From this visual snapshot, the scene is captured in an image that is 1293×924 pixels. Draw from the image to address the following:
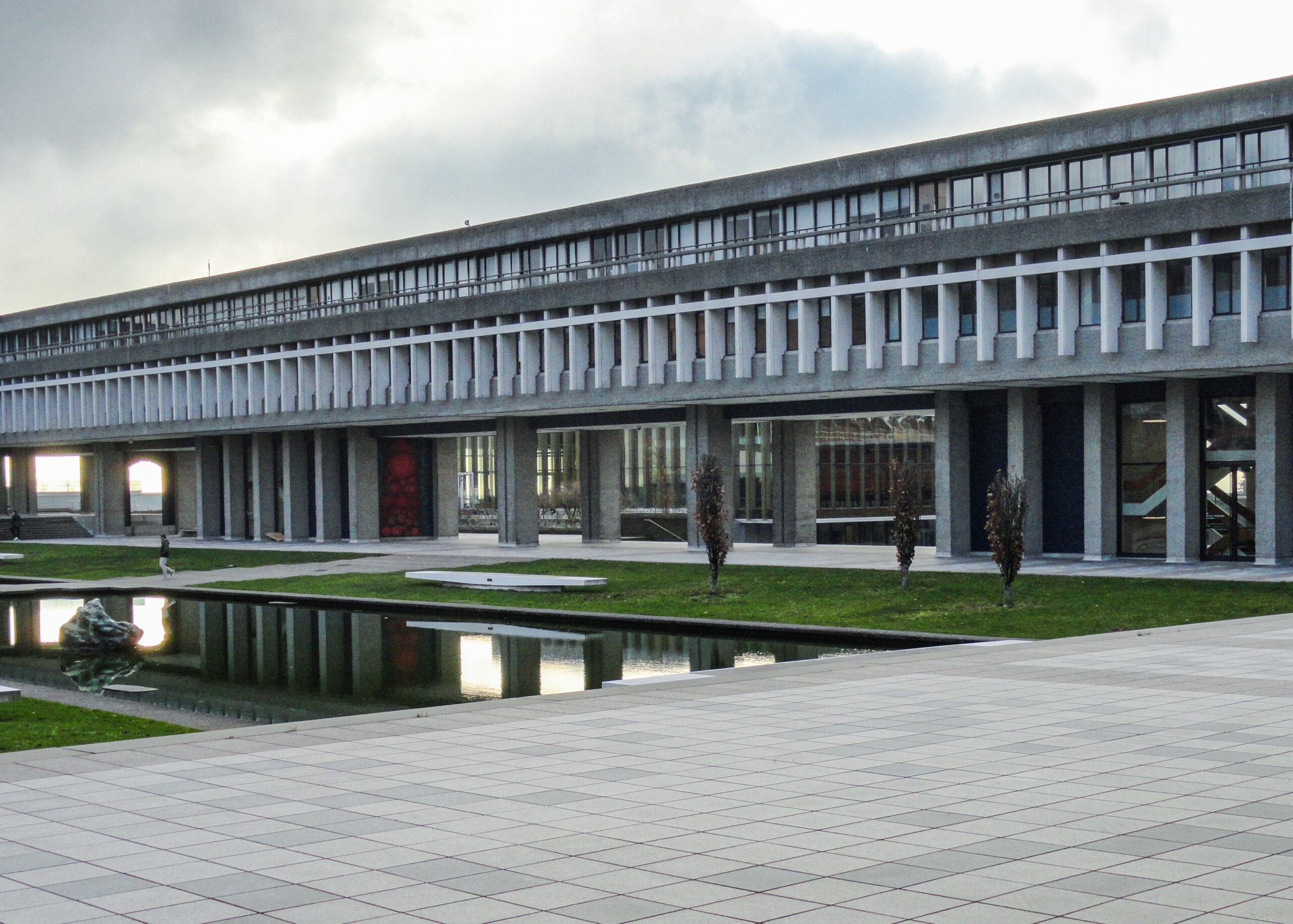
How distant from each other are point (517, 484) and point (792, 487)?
1210cm

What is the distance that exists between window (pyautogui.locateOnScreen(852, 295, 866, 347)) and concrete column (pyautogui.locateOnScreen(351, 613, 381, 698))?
60.9 ft

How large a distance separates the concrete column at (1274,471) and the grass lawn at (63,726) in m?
30.6

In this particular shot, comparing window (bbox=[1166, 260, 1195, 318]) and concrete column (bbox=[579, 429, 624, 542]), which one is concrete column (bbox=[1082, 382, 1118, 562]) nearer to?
window (bbox=[1166, 260, 1195, 318])

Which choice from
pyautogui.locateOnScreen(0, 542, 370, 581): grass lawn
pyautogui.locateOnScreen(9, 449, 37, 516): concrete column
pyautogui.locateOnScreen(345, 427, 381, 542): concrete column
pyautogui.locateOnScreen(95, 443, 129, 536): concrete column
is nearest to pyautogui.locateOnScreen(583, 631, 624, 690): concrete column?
pyautogui.locateOnScreen(0, 542, 370, 581): grass lawn

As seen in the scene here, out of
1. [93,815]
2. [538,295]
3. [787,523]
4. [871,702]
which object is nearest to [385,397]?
[538,295]

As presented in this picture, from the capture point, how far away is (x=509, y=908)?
26.1 feet

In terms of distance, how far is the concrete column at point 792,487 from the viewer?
52281 mm

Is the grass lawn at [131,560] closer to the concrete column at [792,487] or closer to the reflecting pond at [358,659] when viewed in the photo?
the reflecting pond at [358,659]

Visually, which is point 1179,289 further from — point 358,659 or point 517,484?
point 517,484

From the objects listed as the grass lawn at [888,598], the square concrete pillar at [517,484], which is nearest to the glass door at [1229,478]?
the grass lawn at [888,598]

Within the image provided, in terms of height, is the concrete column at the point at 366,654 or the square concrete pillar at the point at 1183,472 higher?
the square concrete pillar at the point at 1183,472

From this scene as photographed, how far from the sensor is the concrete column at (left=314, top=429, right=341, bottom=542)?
2598 inches

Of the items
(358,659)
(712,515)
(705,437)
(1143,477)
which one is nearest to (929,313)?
(1143,477)

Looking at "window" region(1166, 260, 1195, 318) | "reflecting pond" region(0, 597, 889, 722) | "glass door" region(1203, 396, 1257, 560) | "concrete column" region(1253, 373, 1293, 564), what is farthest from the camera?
"glass door" region(1203, 396, 1257, 560)
